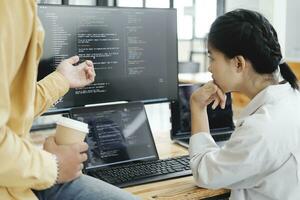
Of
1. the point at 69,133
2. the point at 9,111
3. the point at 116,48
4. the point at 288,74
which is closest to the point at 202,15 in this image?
the point at 116,48

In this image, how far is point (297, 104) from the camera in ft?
4.05

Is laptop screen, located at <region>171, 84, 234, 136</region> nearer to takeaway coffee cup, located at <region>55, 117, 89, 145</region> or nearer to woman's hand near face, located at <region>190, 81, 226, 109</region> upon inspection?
woman's hand near face, located at <region>190, 81, 226, 109</region>

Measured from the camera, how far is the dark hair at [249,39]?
1213 millimetres

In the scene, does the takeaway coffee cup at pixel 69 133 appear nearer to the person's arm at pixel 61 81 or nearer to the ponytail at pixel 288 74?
the person's arm at pixel 61 81

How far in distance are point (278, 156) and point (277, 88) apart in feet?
0.68

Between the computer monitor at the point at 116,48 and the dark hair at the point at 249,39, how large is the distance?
405 mm

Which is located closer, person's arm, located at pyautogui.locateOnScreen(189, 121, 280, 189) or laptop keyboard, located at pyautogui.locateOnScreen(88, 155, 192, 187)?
person's arm, located at pyautogui.locateOnScreen(189, 121, 280, 189)

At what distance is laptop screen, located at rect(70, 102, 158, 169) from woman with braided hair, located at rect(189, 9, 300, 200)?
266 mm

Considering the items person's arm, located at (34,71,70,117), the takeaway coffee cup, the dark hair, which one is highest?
the dark hair

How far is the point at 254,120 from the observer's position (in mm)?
1169

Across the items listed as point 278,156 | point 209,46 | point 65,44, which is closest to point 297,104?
point 278,156

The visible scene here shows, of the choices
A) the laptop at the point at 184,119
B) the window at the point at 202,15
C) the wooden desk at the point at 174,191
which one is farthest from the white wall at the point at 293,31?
the window at the point at 202,15

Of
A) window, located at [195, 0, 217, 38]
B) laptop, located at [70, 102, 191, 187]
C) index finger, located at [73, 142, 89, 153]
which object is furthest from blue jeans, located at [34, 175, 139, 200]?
window, located at [195, 0, 217, 38]

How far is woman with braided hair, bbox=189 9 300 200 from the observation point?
1.15 metres
